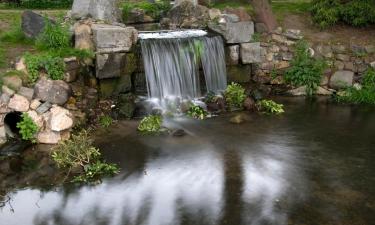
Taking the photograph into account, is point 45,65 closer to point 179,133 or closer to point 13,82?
point 13,82

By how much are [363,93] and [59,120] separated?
8529 mm

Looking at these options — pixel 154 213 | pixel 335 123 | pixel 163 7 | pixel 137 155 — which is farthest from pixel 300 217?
pixel 163 7

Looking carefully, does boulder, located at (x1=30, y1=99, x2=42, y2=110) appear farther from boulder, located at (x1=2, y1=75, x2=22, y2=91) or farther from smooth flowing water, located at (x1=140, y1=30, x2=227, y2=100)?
smooth flowing water, located at (x1=140, y1=30, x2=227, y2=100)

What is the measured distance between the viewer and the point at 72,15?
12898 millimetres

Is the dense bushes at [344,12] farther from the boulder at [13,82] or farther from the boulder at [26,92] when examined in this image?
the boulder at [13,82]

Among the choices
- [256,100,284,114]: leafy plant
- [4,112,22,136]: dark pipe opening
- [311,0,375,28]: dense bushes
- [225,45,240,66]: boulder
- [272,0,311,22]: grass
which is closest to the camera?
[4,112,22,136]: dark pipe opening

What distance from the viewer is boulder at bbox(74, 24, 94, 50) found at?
452 inches

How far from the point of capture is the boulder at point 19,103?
9727 mm

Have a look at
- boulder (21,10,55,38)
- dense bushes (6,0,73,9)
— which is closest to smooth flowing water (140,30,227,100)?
boulder (21,10,55,38)

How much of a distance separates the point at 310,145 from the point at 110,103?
5.16m

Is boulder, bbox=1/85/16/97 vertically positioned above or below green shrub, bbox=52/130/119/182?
above

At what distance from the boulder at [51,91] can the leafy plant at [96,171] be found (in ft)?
7.93

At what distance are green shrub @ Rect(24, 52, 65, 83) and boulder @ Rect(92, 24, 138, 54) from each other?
4.12ft

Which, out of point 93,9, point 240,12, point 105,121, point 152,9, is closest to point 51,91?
point 105,121
